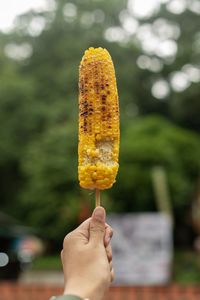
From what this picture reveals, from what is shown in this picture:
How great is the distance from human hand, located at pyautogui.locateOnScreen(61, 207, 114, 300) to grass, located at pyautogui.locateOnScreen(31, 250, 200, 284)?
41.0 ft

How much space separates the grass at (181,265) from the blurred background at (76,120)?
0.13 ft

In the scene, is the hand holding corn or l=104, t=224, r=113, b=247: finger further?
the hand holding corn

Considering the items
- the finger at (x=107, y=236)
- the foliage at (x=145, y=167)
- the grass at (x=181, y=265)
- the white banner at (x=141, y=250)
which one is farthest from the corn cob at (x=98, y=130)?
the foliage at (x=145, y=167)

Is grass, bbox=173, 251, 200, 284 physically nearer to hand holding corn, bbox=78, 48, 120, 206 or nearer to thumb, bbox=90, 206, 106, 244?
hand holding corn, bbox=78, 48, 120, 206

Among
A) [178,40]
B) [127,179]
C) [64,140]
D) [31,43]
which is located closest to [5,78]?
[31,43]

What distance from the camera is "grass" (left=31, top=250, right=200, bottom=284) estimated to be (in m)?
14.0

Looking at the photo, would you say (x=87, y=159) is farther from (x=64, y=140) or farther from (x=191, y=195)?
(x=191, y=195)

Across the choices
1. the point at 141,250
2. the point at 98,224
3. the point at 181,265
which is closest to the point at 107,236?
the point at 98,224

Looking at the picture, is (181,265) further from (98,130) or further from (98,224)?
(98,224)

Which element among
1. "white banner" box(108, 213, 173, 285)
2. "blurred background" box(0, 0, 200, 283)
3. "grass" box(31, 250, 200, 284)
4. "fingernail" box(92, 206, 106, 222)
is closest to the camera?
"fingernail" box(92, 206, 106, 222)

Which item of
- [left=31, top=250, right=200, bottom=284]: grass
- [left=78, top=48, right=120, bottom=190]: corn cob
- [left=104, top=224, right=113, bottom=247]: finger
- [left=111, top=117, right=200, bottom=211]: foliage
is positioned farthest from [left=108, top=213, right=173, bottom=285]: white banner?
[left=104, top=224, right=113, bottom=247]: finger

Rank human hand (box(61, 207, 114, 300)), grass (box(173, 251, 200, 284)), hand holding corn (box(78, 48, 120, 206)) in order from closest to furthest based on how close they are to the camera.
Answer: human hand (box(61, 207, 114, 300)) → hand holding corn (box(78, 48, 120, 206)) → grass (box(173, 251, 200, 284))

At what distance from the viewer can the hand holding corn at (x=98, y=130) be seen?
5.68 feet

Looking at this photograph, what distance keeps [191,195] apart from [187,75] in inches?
297
